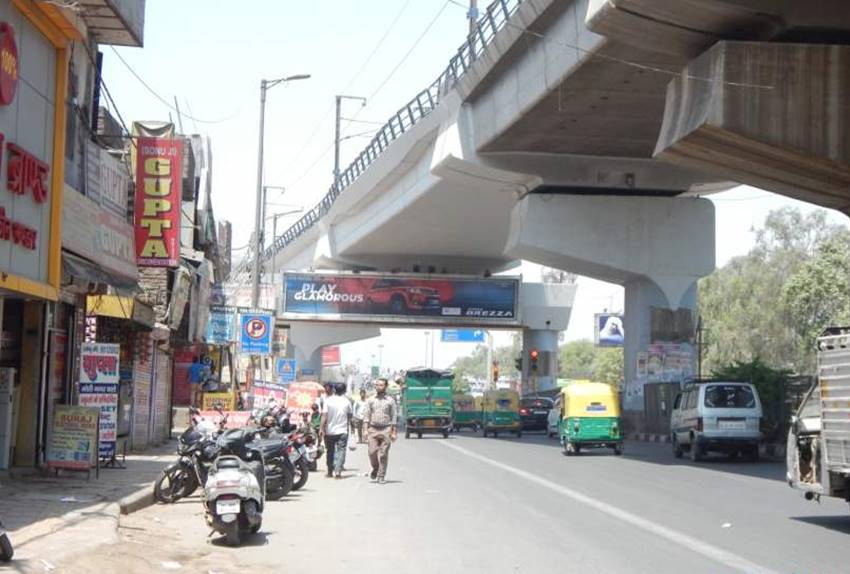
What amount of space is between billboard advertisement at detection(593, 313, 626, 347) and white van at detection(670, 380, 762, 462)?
2607 inches

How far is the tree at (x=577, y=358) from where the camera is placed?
17612 centimetres

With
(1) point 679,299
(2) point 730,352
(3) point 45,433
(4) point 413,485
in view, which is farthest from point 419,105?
(2) point 730,352

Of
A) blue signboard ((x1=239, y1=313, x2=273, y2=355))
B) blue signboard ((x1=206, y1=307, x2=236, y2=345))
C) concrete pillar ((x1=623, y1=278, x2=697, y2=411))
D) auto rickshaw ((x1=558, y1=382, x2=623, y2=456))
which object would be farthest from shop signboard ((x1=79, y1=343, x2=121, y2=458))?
concrete pillar ((x1=623, y1=278, x2=697, y2=411))

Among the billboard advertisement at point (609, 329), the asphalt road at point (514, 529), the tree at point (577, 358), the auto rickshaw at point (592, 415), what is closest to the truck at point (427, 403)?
the auto rickshaw at point (592, 415)

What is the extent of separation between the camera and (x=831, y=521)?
1465 cm

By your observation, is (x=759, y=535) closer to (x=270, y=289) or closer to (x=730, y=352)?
(x=270, y=289)

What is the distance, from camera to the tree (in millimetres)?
176125

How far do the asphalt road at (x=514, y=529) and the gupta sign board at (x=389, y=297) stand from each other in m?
38.3

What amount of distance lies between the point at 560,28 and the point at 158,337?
12.0m

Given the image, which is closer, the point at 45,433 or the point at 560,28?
the point at 45,433

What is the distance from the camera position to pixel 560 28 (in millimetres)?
27406

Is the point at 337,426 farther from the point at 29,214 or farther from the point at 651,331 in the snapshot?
the point at 651,331

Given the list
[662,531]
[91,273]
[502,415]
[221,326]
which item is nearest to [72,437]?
[91,273]

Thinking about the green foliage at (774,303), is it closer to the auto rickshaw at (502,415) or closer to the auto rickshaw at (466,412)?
the auto rickshaw at (466,412)
